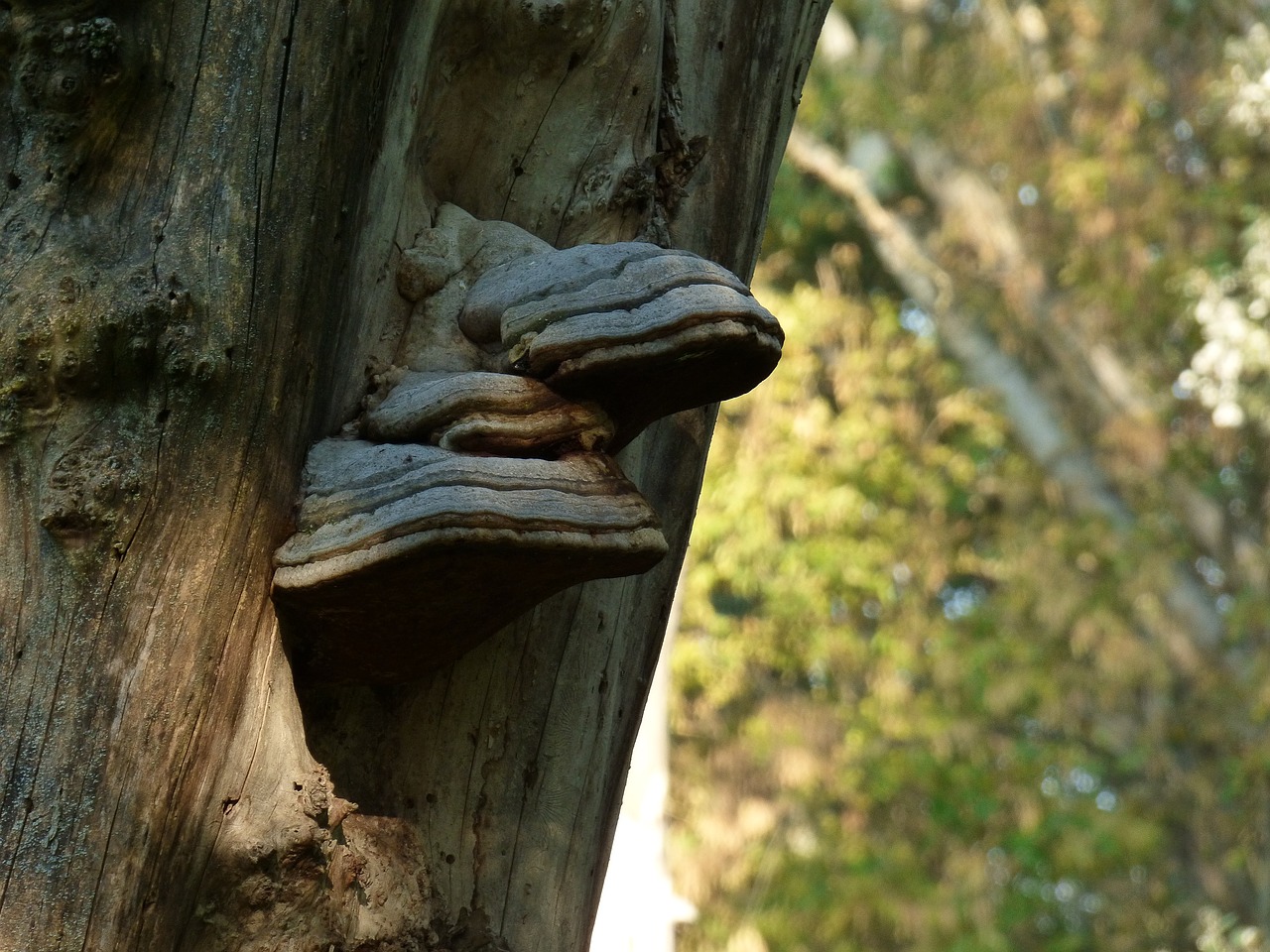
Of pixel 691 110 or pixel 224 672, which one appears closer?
pixel 224 672

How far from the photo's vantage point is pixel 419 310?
2.02 m

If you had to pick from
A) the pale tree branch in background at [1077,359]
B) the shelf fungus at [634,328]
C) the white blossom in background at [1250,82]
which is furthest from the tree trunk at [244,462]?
the pale tree branch in background at [1077,359]

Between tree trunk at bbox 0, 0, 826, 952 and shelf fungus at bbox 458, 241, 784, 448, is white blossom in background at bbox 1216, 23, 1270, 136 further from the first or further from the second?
shelf fungus at bbox 458, 241, 784, 448

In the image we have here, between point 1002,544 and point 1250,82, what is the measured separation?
4.97m

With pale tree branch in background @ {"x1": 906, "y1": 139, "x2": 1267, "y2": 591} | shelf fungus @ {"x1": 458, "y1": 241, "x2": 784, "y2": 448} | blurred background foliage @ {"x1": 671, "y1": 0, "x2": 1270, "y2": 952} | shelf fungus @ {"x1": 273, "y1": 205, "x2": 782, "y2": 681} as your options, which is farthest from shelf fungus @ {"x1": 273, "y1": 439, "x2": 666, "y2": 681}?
pale tree branch in background @ {"x1": 906, "y1": 139, "x2": 1267, "y2": 591}

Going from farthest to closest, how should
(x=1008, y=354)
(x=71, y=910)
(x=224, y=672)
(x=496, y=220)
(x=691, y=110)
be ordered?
(x=1008, y=354), (x=691, y=110), (x=496, y=220), (x=224, y=672), (x=71, y=910)

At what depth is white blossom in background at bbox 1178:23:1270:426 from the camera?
10.0m

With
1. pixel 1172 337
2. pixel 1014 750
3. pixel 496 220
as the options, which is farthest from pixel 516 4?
pixel 1172 337

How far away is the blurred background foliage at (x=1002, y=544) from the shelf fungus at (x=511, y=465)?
9.25 meters

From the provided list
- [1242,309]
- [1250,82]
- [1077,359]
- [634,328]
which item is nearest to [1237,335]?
[1242,309]

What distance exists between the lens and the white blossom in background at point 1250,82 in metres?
10.2

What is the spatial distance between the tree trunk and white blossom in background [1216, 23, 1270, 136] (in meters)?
9.49

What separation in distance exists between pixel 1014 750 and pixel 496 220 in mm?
11650

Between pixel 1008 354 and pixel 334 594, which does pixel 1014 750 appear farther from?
pixel 334 594
